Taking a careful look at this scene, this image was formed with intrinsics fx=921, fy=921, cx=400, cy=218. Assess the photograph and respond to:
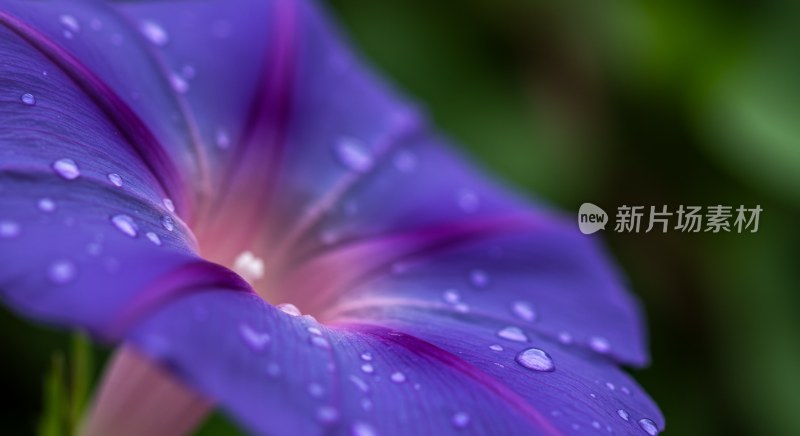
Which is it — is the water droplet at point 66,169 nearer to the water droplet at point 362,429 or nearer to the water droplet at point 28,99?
the water droplet at point 28,99

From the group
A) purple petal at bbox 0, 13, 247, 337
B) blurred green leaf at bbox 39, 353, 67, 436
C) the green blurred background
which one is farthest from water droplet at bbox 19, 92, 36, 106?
the green blurred background

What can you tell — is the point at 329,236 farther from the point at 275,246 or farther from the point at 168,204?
the point at 168,204

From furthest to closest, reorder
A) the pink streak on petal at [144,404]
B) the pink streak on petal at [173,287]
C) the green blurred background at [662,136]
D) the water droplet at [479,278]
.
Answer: the green blurred background at [662,136] < the water droplet at [479,278] < the pink streak on petal at [144,404] < the pink streak on petal at [173,287]

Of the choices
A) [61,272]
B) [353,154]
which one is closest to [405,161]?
[353,154]

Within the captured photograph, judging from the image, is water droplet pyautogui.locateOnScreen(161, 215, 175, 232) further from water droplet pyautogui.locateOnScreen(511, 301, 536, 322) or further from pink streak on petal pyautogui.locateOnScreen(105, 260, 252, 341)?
water droplet pyautogui.locateOnScreen(511, 301, 536, 322)

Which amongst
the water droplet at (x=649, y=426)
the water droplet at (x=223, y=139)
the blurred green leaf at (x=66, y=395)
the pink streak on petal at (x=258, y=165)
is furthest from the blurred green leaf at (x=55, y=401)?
the water droplet at (x=649, y=426)
